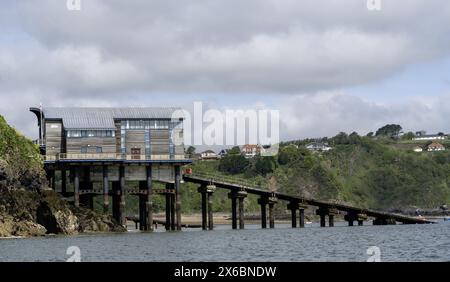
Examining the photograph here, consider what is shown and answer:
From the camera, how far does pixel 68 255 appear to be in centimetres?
5381

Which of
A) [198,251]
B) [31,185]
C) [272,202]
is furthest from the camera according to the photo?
[272,202]

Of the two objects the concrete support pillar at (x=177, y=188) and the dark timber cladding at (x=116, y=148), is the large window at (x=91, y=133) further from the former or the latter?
the concrete support pillar at (x=177, y=188)

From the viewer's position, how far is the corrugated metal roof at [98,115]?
96.3 metres

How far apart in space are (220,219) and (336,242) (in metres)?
131

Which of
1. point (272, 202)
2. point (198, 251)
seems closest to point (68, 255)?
point (198, 251)

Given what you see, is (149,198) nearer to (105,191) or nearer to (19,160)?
(105,191)

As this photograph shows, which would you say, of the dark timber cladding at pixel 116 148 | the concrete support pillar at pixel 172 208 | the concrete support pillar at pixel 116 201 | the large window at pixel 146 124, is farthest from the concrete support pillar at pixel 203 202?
the large window at pixel 146 124

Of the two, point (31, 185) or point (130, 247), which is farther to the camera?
point (31, 185)

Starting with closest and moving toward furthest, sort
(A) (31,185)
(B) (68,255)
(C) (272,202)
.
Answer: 1. (B) (68,255)
2. (A) (31,185)
3. (C) (272,202)

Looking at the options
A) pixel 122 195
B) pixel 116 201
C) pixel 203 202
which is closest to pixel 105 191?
pixel 122 195

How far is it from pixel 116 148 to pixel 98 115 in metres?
4.11

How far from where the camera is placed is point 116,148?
319 feet

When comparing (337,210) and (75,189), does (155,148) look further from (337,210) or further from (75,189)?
(337,210)
